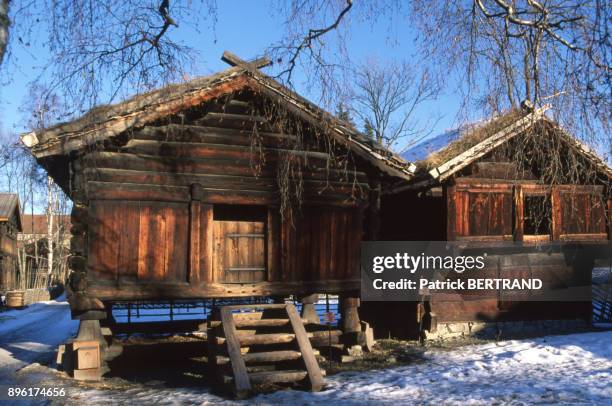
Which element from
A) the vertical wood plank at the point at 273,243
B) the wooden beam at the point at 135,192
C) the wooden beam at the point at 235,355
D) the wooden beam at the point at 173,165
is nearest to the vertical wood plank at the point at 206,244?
the wooden beam at the point at 135,192

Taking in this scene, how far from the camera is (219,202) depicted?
9.91 meters

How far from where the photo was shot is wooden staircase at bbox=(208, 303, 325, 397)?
8086 mm

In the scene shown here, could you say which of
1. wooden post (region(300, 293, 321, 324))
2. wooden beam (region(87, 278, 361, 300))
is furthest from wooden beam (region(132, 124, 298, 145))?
wooden post (region(300, 293, 321, 324))

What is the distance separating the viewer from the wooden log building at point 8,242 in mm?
33844

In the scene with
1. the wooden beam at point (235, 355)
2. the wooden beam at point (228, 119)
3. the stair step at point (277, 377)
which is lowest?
the stair step at point (277, 377)

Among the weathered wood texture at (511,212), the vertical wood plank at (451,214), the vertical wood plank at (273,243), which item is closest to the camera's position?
the vertical wood plank at (273,243)

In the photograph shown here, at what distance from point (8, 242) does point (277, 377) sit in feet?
117

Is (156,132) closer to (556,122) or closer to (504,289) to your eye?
(556,122)

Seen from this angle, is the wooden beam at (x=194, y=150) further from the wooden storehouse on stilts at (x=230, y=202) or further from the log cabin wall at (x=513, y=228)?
the log cabin wall at (x=513, y=228)

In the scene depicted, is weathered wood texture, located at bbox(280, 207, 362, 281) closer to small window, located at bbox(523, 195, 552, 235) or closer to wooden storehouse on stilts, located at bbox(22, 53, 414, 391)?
wooden storehouse on stilts, located at bbox(22, 53, 414, 391)

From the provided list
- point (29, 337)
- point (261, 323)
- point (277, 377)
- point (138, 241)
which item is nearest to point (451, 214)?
point (261, 323)

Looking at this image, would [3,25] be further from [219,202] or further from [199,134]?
[219,202]

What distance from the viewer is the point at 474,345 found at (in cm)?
1181

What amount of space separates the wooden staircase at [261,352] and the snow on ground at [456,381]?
0.97ft
